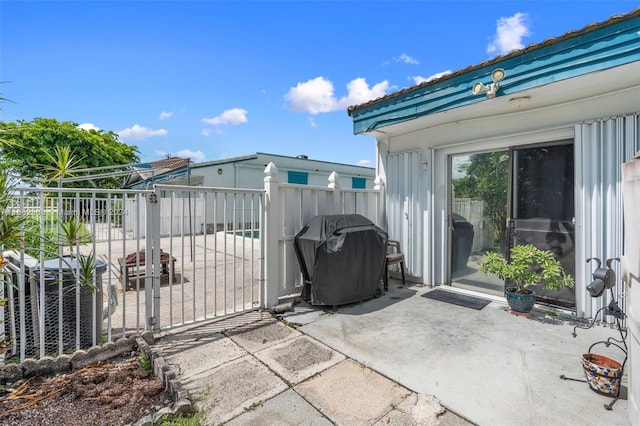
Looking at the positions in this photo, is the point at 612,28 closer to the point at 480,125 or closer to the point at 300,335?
the point at 480,125

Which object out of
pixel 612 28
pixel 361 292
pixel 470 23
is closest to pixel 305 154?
pixel 470 23

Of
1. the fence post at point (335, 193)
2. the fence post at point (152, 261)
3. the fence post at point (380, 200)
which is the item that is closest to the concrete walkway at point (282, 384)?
the fence post at point (152, 261)

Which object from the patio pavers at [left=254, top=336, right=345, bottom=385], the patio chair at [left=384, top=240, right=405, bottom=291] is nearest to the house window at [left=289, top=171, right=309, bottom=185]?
the patio chair at [left=384, top=240, right=405, bottom=291]

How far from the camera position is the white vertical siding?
3.31 meters

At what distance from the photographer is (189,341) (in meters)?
3.12

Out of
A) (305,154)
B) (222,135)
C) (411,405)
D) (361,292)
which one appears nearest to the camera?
(411,405)

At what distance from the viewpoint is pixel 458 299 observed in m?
4.46

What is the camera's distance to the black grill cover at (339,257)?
153 inches

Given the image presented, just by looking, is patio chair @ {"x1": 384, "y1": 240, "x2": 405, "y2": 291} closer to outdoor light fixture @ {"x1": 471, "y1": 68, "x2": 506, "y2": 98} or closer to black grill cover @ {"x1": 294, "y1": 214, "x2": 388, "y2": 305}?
black grill cover @ {"x1": 294, "y1": 214, "x2": 388, "y2": 305}

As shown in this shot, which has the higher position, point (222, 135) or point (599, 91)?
point (222, 135)

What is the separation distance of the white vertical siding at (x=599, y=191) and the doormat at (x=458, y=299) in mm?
1112

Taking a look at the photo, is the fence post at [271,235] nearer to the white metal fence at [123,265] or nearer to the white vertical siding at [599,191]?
the white metal fence at [123,265]

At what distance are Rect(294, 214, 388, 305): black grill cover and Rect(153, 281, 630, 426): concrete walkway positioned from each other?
34 cm

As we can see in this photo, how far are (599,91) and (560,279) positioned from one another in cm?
230
